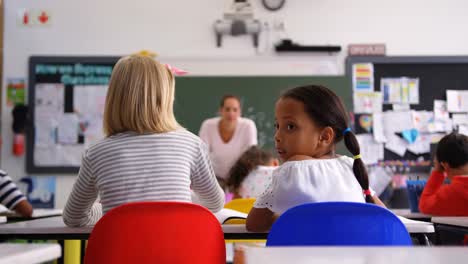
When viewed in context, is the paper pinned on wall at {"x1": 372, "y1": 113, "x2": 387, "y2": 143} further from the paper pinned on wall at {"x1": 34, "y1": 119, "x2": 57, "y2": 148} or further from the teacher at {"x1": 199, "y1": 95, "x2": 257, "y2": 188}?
the paper pinned on wall at {"x1": 34, "y1": 119, "x2": 57, "y2": 148}

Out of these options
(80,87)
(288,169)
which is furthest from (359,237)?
(80,87)

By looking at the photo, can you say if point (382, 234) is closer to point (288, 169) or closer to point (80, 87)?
point (288, 169)

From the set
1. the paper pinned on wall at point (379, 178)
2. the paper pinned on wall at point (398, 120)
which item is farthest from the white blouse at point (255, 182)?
the paper pinned on wall at point (398, 120)

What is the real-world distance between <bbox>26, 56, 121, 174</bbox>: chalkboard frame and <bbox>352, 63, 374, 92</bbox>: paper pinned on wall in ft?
7.43

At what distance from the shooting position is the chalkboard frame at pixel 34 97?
5500 mm

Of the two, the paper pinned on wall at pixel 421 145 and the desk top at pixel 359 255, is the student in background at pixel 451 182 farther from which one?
the paper pinned on wall at pixel 421 145

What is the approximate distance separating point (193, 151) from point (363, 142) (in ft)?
12.8

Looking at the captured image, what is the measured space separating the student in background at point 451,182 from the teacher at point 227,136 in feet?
7.13

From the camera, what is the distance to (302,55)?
5516mm

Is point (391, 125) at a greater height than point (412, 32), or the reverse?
point (412, 32)

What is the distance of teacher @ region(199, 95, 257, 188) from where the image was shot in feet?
15.7

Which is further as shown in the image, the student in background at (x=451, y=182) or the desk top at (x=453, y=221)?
the student in background at (x=451, y=182)

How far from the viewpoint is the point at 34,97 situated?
18.1ft

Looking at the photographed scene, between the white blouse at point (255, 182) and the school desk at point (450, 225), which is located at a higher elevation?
the school desk at point (450, 225)
